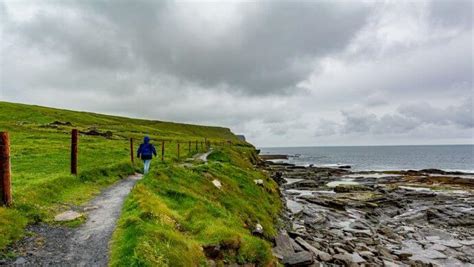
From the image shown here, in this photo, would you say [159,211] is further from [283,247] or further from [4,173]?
[283,247]

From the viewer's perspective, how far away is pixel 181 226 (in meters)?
14.8

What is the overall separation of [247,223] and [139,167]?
13.7 meters

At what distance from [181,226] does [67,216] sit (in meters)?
4.44

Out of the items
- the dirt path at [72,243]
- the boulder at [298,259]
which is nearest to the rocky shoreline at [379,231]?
the boulder at [298,259]

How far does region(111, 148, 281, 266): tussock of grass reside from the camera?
10.8 m

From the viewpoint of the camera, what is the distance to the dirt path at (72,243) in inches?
405

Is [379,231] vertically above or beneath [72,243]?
beneath

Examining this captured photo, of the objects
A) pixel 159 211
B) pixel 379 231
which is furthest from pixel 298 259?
pixel 379 231

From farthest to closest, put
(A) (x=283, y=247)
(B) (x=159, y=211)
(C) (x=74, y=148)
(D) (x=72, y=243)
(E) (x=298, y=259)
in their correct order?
(C) (x=74, y=148) → (A) (x=283, y=247) → (E) (x=298, y=259) → (B) (x=159, y=211) → (D) (x=72, y=243)

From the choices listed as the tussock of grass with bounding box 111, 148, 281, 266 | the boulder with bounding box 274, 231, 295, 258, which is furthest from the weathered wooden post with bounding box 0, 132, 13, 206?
the boulder with bounding box 274, 231, 295, 258

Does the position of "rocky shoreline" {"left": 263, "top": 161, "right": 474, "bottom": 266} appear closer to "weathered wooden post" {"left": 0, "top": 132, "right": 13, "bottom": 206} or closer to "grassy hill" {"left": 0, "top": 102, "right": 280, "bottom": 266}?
"grassy hill" {"left": 0, "top": 102, "right": 280, "bottom": 266}

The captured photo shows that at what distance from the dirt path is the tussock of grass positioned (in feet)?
1.52

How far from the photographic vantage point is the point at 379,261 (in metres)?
22.8

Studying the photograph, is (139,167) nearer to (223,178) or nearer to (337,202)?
(223,178)
